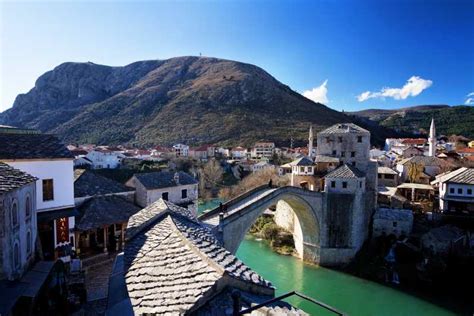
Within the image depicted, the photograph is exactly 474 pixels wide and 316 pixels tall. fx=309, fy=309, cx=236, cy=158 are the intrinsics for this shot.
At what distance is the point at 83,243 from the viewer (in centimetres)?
1605

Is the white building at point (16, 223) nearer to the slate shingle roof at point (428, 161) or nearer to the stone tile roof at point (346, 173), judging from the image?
the stone tile roof at point (346, 173)

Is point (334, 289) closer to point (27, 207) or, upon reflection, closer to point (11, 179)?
point (27, 207)

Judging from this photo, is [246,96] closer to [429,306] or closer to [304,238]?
[304,238]

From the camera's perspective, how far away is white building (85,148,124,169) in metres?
49.9

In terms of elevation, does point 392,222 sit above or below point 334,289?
above

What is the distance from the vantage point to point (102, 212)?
15.9m

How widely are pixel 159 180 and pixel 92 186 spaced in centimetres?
419

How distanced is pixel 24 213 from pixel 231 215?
9.59 metres

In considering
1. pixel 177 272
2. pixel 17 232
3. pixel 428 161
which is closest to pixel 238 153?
pixel 428 161

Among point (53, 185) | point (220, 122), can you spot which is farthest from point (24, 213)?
point (220, 122)

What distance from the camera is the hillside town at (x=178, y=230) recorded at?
4.72 meters

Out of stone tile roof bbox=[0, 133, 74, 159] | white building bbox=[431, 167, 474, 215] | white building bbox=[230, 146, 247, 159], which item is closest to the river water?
white building bbox=[431, 167, 474, 215]

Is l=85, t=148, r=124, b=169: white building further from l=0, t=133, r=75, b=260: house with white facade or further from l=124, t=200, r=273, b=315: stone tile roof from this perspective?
l=124, t=200, r=273, b=315: stone tile roof

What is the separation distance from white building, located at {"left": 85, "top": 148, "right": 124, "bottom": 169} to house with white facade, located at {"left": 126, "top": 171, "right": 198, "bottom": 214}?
32220mm
